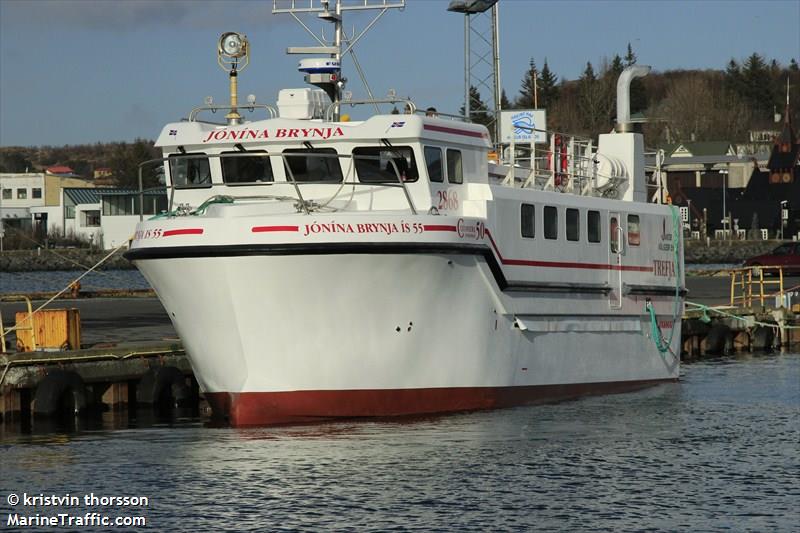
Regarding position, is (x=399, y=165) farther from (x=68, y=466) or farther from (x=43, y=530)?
(x=43, y=530)

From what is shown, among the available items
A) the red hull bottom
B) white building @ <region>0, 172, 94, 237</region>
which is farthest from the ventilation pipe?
white building @ <region>0, 172, 94, 237</region>

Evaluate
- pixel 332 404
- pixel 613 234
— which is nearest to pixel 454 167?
pixel 332 404

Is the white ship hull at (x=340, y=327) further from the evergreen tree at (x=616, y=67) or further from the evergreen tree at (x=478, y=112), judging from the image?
the evergreen tree at (x=616, y=67)

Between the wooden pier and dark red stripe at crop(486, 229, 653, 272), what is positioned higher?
dark red stripe at crop(486, 229, 653, 272)

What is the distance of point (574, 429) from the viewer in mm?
20391

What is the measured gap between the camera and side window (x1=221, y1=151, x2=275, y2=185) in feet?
69.3

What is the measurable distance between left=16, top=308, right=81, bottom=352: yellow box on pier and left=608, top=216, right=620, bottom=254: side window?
9.33 meters

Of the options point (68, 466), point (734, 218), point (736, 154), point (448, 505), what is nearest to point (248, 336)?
point (68, 466)

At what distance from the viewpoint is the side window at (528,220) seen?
21812 millimetres

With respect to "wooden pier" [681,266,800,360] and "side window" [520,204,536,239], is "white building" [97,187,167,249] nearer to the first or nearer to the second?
"wooden pier" [681,266,800,360]

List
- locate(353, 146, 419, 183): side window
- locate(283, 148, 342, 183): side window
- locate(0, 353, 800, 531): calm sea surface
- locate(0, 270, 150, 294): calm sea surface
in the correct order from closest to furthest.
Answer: locate(0, 353, 800, 531): calm sea surface
locate(353, 146, 419, 183): side window
locate(283, 148, 342, 183): side window
locate(0, 270, 150, 294): calm sea surface

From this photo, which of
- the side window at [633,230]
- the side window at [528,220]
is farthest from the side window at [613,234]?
the side window at [528,220]

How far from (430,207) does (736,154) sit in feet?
495

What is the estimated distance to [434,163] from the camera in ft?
67.4
